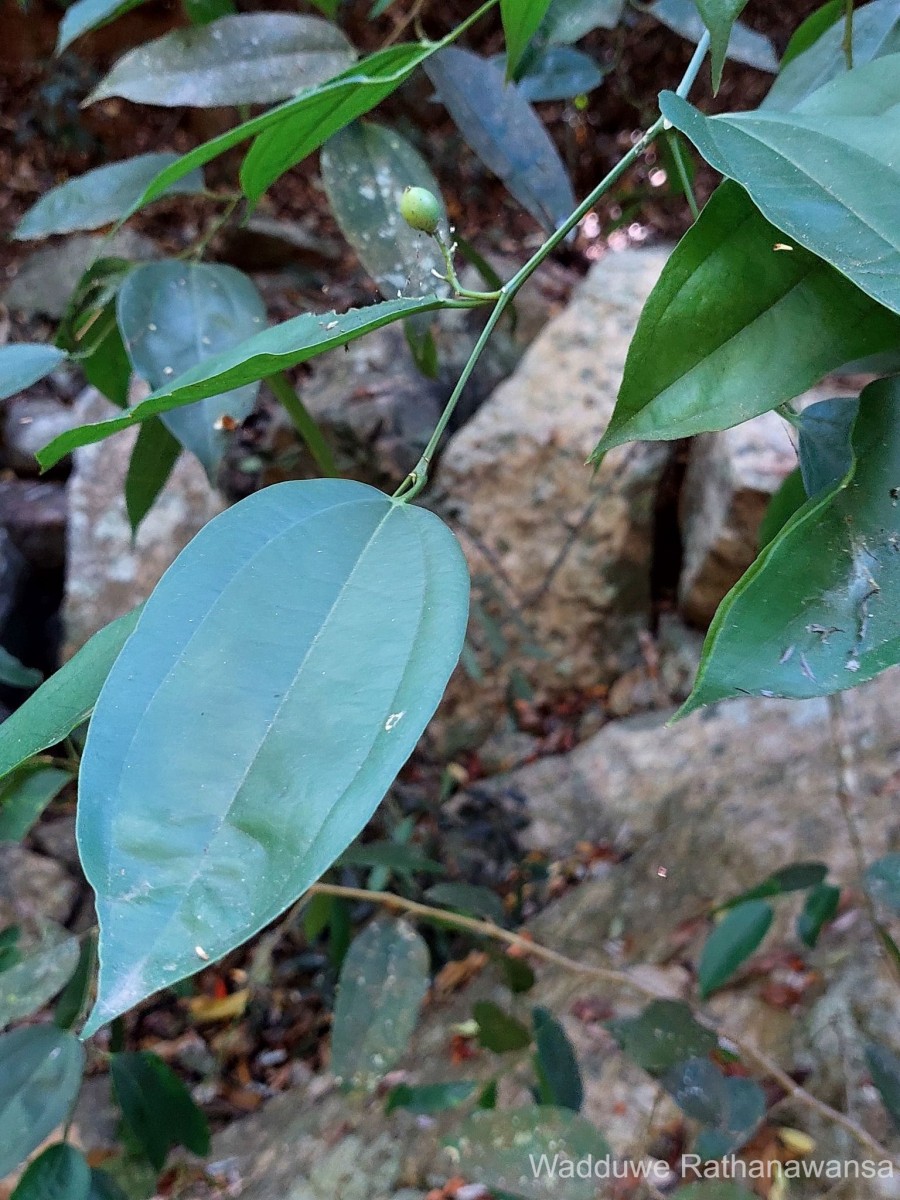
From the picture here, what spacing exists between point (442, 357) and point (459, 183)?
30.9 inches

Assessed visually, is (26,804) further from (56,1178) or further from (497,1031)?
(497,1031)

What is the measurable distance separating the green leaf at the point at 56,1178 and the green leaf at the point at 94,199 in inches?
28.6

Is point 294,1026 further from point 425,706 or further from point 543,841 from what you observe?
point 425,706

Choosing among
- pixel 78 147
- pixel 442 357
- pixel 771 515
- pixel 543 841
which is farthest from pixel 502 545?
pixel 78 147

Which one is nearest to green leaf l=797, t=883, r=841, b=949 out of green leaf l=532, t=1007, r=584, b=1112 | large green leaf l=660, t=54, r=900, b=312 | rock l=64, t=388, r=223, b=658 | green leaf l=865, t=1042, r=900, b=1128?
green leaf l=865, t=1042, r=900, b=1128

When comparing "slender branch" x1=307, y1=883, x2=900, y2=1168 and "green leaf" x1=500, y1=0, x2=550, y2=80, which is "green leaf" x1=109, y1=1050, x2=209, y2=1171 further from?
"green leaf" x1=500, y1=0, x2=550, y2=80

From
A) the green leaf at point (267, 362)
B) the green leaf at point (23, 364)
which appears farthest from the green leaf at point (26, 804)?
the green leaf at point (267, 362)

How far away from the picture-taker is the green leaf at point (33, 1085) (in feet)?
1.89

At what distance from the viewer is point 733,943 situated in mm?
846

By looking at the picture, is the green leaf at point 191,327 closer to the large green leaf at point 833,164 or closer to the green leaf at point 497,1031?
the large green leaf at point 833,164

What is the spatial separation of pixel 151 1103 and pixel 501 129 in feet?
2.98

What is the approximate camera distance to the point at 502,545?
5.79 feet

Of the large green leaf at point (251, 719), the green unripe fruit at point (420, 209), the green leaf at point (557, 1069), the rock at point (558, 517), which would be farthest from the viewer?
the rock at point (558, 517)

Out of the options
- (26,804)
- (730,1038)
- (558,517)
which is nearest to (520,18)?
(26,804)
